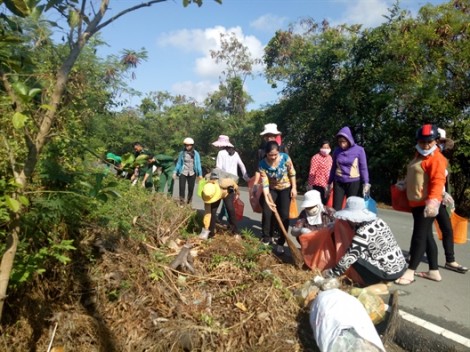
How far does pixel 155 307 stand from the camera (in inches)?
144

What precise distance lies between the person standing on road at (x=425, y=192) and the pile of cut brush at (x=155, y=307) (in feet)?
4.17

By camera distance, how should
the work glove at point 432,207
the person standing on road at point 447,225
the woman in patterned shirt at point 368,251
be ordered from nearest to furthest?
the woman in patterned shirt at point 368,251 < the work glove at point 432,207 < the person standing on road at point 447,225

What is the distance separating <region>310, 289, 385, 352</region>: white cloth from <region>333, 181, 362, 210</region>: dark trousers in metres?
2.40

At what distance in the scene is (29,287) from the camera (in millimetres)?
3549

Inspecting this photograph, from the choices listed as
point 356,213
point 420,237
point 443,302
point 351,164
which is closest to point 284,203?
point 351,164

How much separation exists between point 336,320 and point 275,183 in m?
2.63

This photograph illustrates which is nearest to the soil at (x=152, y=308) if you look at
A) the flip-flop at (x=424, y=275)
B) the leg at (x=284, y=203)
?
the leg at (x=284, y=203)

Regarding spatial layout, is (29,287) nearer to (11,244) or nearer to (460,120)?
(11,244)

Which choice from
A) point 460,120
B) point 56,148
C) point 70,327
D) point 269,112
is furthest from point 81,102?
point 269,112

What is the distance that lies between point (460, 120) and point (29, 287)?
11.3 meters

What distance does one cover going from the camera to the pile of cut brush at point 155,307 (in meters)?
3.36

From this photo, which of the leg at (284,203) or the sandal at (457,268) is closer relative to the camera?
the sandal at (457,268)

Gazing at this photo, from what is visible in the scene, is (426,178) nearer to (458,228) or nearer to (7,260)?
(458,228)

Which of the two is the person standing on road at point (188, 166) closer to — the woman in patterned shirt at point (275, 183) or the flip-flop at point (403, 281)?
the woman in patterned shirt at point (275, 183)
